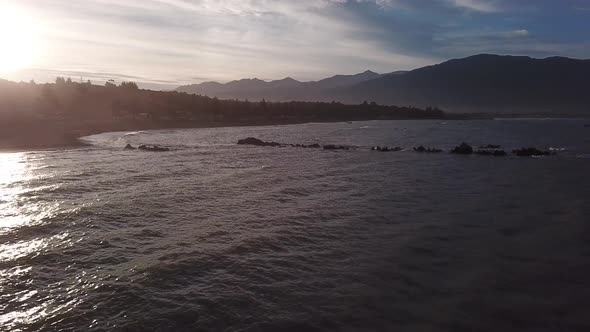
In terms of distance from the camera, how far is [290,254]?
14.6m

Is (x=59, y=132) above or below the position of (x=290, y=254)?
above

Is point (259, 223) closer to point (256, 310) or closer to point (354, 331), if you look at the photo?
point (256, 310)

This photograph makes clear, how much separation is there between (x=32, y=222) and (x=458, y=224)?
1732 centimetres

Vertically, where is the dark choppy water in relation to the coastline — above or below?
below

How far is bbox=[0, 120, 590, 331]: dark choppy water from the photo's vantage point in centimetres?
1036

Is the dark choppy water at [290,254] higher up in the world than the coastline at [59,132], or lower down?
lower down

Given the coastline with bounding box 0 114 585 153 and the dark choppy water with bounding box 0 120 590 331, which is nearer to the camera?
the dark choppy water with bounding box 0 120 590 331

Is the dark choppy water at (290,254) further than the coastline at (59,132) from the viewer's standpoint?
No

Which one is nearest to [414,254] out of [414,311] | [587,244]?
[414,311]

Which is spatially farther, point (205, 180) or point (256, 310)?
point (205, 180)

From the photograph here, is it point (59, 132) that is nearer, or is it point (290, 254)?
point (290, 254)

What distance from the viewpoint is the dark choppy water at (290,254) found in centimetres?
1036

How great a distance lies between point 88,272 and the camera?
41.8 ft

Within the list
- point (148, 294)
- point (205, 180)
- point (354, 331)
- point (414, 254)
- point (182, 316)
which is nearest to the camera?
point (354, 331)
